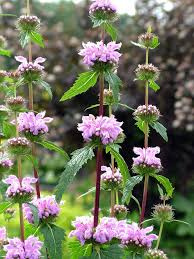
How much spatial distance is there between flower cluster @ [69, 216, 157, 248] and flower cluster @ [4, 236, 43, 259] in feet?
0.28

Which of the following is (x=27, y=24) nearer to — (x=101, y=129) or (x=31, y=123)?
(x=31, y=123)

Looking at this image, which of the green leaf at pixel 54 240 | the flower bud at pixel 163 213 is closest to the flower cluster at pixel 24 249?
the green leaf at pixel 54 240

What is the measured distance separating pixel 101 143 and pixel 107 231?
7.2 inches

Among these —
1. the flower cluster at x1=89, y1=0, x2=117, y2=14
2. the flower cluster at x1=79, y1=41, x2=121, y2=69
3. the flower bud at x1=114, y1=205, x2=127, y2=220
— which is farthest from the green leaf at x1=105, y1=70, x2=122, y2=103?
the flower bud at x1=114, y1=205, x2=127, y2=220

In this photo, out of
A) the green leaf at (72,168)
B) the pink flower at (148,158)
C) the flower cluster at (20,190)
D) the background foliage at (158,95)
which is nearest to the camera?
the green leaf at (72,168)

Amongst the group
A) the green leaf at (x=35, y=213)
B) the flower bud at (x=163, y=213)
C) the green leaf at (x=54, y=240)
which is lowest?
the green leaf at (x=54, y=240)

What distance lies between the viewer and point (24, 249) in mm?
1197

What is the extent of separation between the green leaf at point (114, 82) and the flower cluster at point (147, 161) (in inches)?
9.0

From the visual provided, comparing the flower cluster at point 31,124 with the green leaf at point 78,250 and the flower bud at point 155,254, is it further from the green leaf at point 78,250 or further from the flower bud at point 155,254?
the flower bud at point 155,254

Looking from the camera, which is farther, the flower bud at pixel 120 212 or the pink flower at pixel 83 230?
the flower bud at pixel 120 212

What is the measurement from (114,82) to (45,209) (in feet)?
1.08

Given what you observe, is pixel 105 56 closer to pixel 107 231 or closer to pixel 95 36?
pixel 107 231

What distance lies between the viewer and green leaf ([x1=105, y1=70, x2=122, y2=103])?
1183 mm

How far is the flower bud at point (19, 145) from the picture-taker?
127 centimetres
